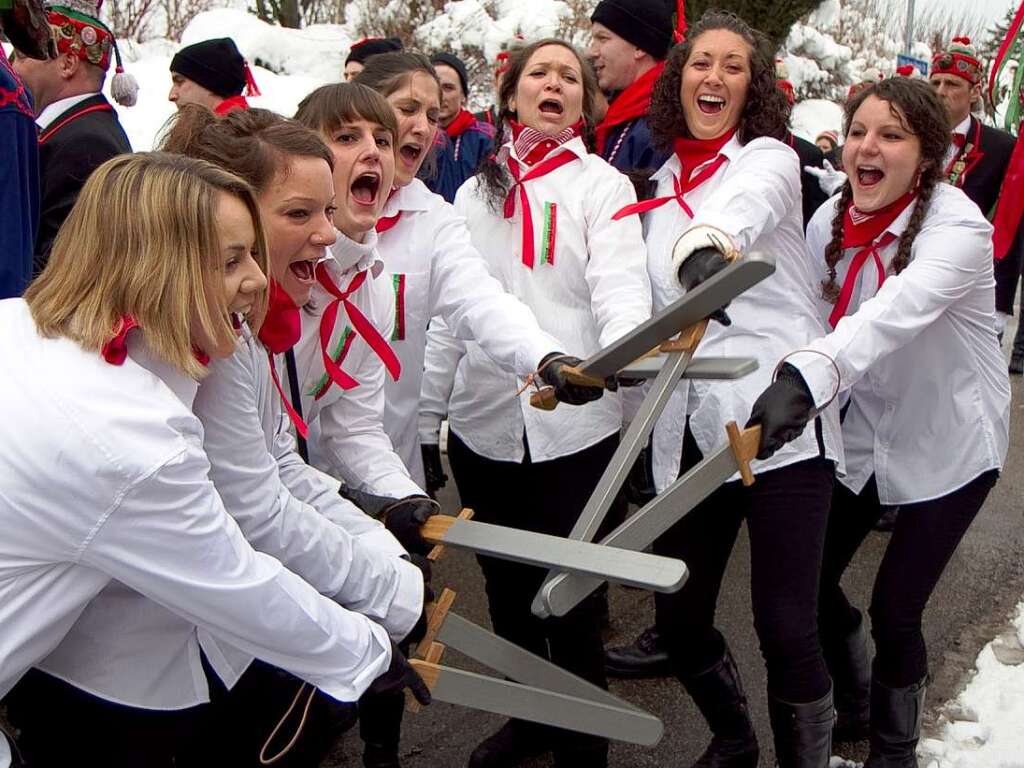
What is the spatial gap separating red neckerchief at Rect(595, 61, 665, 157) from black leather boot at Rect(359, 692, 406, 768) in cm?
207

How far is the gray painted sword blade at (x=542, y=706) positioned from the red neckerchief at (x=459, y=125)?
365cm

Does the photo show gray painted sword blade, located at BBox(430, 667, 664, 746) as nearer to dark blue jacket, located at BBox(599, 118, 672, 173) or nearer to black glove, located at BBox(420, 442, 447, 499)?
black glove, located at BBox(420, 442, 447, 499)

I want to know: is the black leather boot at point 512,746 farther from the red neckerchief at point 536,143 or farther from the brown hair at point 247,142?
the brown hair at point 247,142

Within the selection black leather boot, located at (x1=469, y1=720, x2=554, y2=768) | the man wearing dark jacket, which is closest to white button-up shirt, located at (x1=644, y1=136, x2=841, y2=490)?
black leather boot, located at (x1=469, y1=720, x2=554, y2=768)

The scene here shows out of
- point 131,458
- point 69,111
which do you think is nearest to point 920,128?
point 131,458

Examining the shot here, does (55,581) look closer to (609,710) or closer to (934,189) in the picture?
(609,710)

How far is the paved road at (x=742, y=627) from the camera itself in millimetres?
3197

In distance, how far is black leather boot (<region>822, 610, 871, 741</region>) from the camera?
3207mm

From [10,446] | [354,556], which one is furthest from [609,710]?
[10,446]

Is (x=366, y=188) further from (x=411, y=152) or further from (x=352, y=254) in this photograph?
(x=411, y=152)

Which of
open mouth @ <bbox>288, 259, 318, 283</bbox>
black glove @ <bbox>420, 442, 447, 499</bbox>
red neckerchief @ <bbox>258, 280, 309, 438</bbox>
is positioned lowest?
black glove @ <bbox>420, 442, 447, 499</bbox>

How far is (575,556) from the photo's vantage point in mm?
2033

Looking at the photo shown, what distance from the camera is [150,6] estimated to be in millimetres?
12961

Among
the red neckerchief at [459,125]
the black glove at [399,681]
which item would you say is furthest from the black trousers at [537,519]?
the red neckerchief at [459,125]
